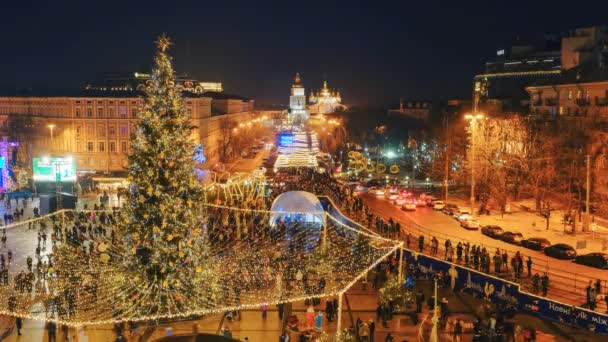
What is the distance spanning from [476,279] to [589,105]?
1037 inches

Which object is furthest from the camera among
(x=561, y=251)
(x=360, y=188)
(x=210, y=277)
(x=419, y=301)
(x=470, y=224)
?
(x=360, y=188)

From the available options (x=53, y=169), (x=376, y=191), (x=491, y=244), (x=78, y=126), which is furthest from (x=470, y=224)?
(x=78, y=126)

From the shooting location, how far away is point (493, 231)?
32406 mm

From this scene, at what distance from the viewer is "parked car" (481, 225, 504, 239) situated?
32.1 metres

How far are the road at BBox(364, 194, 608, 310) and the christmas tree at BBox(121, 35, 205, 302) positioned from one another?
12628 millimetres

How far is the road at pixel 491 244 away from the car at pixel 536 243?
31 centimetres

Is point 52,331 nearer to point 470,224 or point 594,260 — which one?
point 594,260

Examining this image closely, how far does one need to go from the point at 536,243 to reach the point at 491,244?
2.13 meters

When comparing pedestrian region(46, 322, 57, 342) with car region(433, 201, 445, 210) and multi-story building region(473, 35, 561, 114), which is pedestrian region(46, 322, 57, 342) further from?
multi-story building region(473, 35, 561, 114)

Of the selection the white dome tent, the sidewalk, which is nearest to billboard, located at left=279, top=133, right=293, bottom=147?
the sidewalk

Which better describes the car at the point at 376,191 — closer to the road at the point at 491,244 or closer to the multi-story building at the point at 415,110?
the road at the point at 491,244

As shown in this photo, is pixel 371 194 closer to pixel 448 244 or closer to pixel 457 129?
pixel 457 129

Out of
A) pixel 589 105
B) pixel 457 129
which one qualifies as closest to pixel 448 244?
pixel 589 105

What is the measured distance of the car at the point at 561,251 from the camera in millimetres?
27562
